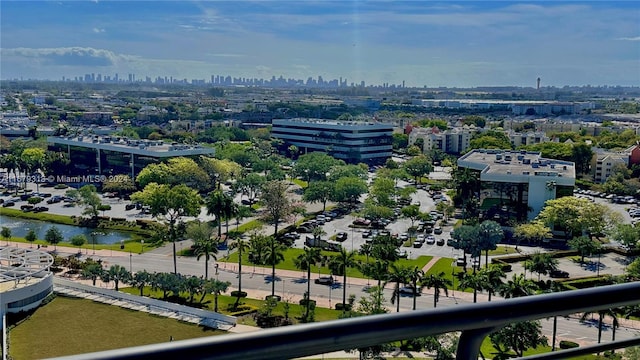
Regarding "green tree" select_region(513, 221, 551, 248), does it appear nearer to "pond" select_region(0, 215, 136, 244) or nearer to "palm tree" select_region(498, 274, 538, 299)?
"palm tree" select_region(498, 274, 538, 299)

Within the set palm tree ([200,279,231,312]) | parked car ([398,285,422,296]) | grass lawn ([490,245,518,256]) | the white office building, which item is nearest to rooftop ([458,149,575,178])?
grass lawn ([490,245,518,256])

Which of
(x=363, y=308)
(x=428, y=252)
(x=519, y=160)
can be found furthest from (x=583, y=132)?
(x=363, y=308)

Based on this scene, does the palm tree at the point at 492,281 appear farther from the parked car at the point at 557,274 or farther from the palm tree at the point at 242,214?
the palm tree at the point at 242,214

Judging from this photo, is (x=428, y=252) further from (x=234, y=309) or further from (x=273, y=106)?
(x=273, y=106)

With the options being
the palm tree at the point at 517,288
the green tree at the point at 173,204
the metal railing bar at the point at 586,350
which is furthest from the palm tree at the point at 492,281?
the metal railing bar at the point at 586,350

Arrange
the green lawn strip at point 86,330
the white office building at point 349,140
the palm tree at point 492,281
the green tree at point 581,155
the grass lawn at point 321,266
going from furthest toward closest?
the white office building at point 349,140, the green tree at point 581,155, the grass lawn at point 321,266, the palm tree at point 492,281, the green lawn strip at point 86,330

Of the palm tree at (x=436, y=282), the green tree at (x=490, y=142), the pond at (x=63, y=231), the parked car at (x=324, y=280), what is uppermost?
the green tree at (x=490, y=142)
